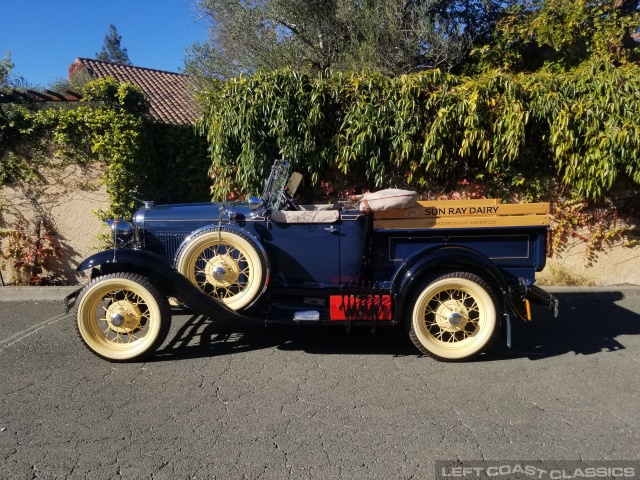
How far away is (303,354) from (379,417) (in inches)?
52.9

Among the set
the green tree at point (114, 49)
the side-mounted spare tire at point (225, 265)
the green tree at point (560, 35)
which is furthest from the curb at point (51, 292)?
the green tree at point (114, 49)

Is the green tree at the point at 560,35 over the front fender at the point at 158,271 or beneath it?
over

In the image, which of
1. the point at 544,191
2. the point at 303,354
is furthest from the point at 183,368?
the point at 544,191

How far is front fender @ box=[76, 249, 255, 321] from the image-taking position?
14.0 feet

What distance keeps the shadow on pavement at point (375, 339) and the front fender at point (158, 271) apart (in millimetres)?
533

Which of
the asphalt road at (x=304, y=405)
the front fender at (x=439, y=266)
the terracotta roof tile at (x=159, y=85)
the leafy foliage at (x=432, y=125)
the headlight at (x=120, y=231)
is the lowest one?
the asphalt road at (x=304, y=405)

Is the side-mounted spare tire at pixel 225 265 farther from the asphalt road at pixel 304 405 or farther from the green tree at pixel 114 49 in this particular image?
the green tree at pixel 114 49

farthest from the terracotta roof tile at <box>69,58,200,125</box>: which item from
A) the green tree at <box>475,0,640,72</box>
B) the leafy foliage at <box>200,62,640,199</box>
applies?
the green tree at <box>475,0,640,72</box>

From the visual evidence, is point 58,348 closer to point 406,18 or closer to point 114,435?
point 114,435

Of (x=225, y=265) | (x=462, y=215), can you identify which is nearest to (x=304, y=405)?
(x=225, y=265)

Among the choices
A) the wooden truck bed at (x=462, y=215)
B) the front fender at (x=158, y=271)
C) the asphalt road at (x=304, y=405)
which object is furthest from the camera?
the wooden truck bed at (x=462, y=215)

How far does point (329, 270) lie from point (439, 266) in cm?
97

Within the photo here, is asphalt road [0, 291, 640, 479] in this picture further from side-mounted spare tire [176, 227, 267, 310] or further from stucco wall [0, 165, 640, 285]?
stucco wall [0, 165, 640, 285]

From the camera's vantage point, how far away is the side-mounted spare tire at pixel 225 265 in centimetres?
443
